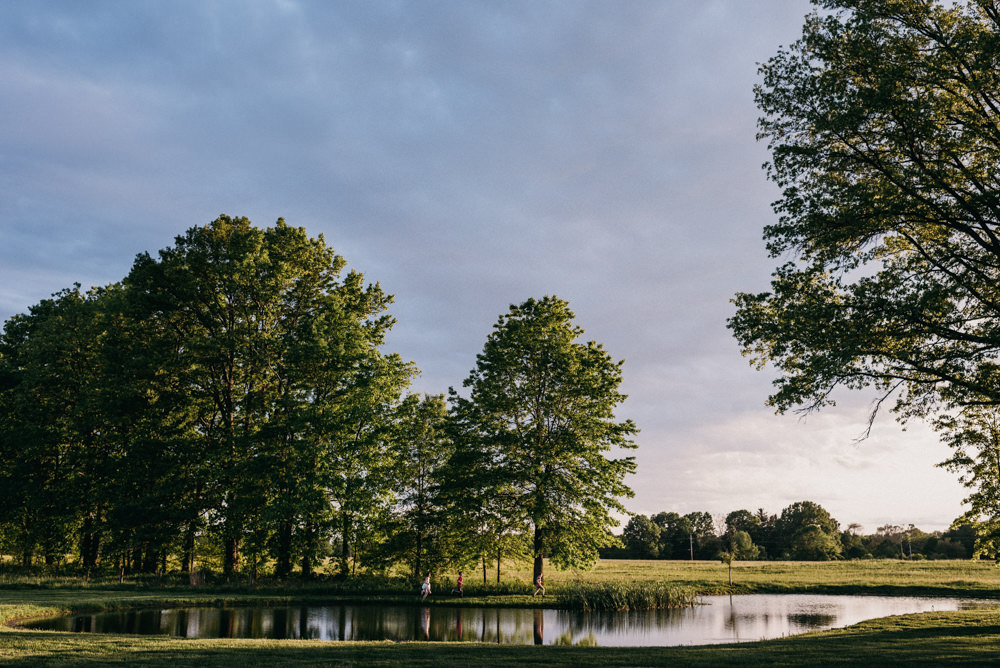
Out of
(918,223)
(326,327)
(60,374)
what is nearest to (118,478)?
(60,374)

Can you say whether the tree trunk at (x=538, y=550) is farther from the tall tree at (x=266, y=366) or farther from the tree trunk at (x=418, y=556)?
the tall tree at (x=266, y=366)

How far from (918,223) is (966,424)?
9.30 meters

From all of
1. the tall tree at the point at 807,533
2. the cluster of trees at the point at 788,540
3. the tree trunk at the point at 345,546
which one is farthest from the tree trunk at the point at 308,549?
the tall tree at the point at 807,533

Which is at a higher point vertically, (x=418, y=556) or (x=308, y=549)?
(x=308, y=549)

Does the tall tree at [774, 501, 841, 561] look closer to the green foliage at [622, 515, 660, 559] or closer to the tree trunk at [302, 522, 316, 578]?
the green foliage at [622, 515, 660, 559]

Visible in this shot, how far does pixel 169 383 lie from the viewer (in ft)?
136

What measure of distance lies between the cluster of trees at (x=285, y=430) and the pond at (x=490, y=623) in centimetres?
742

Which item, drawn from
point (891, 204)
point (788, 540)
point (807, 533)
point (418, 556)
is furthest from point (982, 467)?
point (788, 540)

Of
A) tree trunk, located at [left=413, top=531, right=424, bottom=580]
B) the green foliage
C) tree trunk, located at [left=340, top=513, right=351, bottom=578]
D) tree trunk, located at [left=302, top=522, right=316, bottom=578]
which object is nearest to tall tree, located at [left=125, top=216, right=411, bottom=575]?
tree trunk, located at [left=302, top=522, right=316, bottom=578]

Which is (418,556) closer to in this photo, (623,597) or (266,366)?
(623,597)

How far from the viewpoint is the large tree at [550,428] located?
1351 inches

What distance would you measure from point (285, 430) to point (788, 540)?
106163mm

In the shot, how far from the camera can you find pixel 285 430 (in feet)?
124

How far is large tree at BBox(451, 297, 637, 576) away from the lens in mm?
34312
